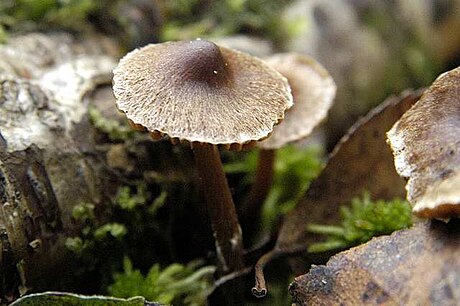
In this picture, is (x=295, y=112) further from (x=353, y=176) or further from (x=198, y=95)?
(x=198, y=95)

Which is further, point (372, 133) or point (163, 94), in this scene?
point (372, 133)

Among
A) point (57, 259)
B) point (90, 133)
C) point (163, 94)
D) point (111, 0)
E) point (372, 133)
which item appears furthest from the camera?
point (111, 0)

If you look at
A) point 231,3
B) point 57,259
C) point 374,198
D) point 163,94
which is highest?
point 231,3

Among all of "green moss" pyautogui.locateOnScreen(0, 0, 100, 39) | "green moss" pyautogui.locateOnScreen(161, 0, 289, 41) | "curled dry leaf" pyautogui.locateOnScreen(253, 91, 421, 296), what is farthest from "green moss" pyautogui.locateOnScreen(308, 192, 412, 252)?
"green moss" pyautogui.locateOnScreen(0, 0, 100, 39)

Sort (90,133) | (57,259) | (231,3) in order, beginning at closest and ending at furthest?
1. (57,259)
2. (90,133)
3. (231,3)

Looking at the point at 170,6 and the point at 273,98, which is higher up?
the point at 170,6

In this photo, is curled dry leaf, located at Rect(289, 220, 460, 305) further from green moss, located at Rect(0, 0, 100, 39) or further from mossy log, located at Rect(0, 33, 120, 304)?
green moss, located at Rect(0, 0, 100, 39)

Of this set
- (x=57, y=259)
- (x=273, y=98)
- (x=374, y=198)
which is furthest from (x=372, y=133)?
(x=57, y=259)

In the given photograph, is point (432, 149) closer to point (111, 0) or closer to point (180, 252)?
point (180, 252)
